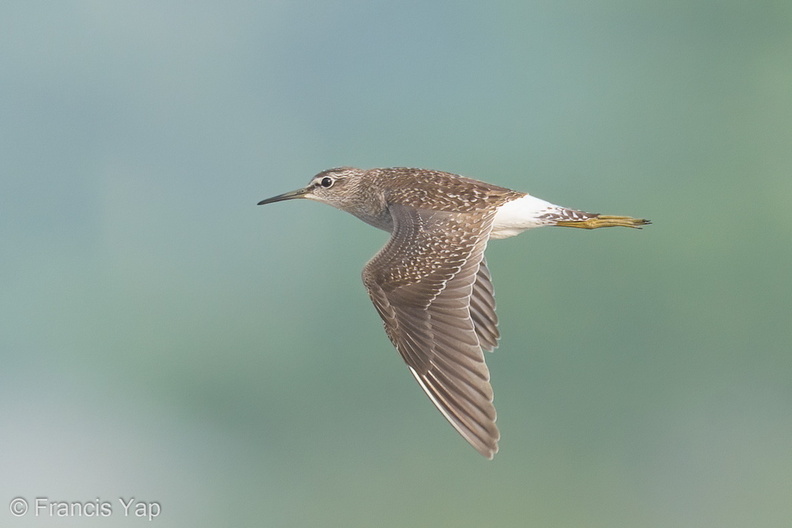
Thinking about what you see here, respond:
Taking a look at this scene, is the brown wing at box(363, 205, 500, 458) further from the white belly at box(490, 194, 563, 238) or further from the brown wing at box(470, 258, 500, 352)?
the brown wing at box(470, 258, 500, 352)

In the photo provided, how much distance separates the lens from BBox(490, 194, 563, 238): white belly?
12.7ft

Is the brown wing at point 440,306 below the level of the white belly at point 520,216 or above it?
below

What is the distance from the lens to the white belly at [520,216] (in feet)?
12.7

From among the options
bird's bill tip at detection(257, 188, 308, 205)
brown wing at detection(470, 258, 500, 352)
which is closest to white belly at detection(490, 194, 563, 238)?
brown wing at detection(470, 258, 500, 352)

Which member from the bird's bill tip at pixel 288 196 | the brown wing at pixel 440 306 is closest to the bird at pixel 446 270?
the brown wing at pixel 440 306

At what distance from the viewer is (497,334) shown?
13.6 feet

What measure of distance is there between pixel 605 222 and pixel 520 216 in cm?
42

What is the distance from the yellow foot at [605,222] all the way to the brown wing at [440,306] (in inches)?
15.7

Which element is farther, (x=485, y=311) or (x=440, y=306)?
(x=485, y=311)

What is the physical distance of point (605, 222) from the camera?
400cm

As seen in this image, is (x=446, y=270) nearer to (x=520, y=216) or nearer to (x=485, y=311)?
(x=520, y=216)

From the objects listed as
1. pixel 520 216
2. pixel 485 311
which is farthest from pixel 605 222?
pixel 485 311

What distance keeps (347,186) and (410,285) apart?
1.01m

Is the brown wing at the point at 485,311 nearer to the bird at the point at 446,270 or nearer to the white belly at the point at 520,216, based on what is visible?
the bird at the point at 446,270
